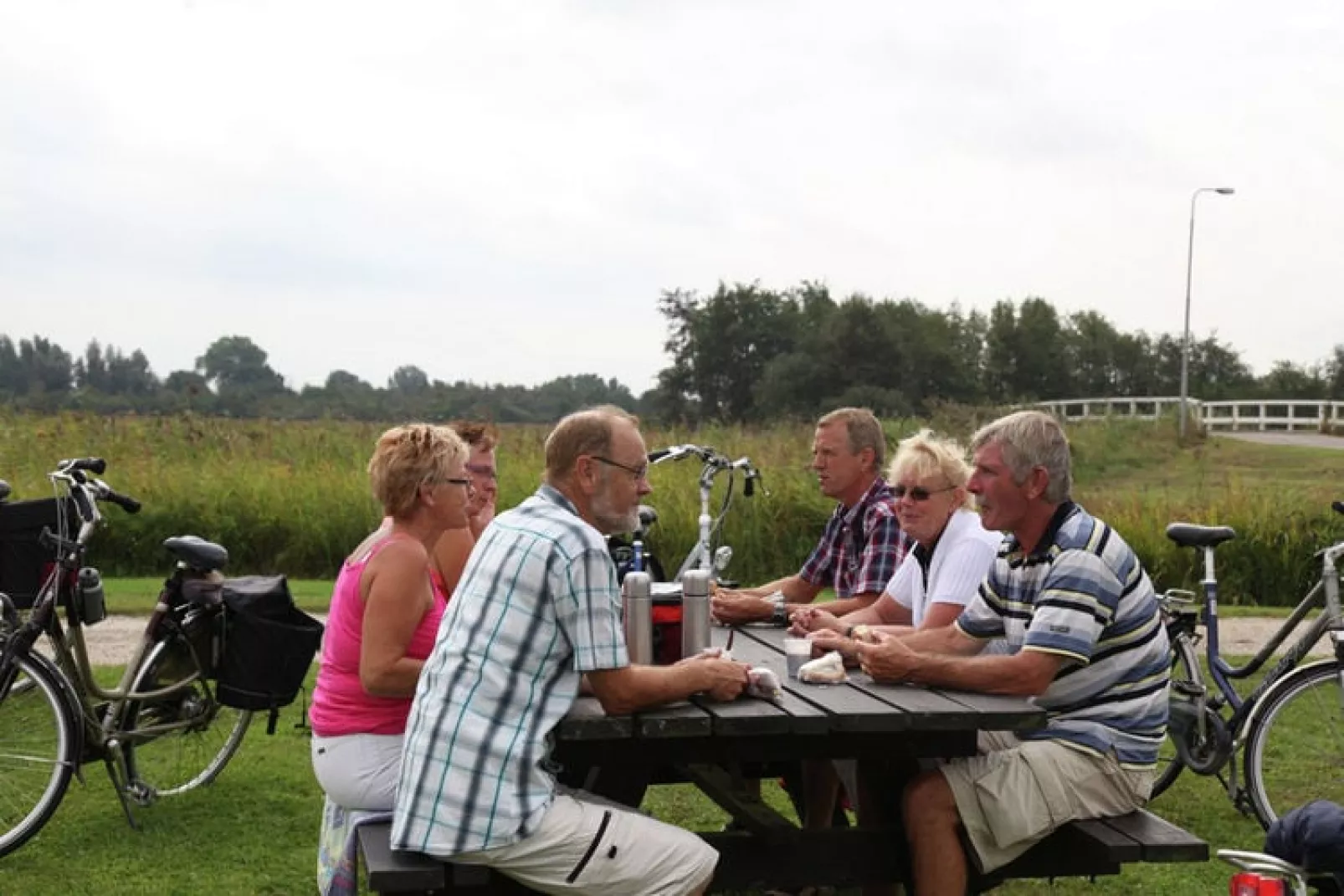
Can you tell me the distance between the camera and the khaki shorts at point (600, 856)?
10.8 feet

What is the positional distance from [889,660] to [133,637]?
25.1ft

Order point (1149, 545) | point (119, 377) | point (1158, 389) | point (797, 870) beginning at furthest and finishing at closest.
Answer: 1. point (1158, 389)
2. point (119, 377)
3. point (1149, 545)
4. point (797, 870)

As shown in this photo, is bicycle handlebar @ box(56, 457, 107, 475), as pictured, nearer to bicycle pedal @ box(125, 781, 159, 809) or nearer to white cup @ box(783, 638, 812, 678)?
bicycle pedal @ box(125, 781, 159, 809)

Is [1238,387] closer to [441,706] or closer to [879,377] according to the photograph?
[879,377]

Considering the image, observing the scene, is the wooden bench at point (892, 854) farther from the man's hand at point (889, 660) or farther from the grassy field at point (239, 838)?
the grassy field at point (239, 838)

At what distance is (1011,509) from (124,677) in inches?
142

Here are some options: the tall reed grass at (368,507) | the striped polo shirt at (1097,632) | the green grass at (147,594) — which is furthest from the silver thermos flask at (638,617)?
the tall reed grass at (368,507)

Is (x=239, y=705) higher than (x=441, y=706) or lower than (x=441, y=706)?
lower

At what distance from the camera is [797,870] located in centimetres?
392

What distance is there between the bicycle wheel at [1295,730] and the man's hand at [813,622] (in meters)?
1.93

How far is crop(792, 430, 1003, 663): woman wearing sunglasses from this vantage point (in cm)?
463

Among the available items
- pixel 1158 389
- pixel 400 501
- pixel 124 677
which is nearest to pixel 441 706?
pixel 400 501

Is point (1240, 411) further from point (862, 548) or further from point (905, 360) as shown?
point (862, 548)

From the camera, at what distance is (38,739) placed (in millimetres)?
5414
